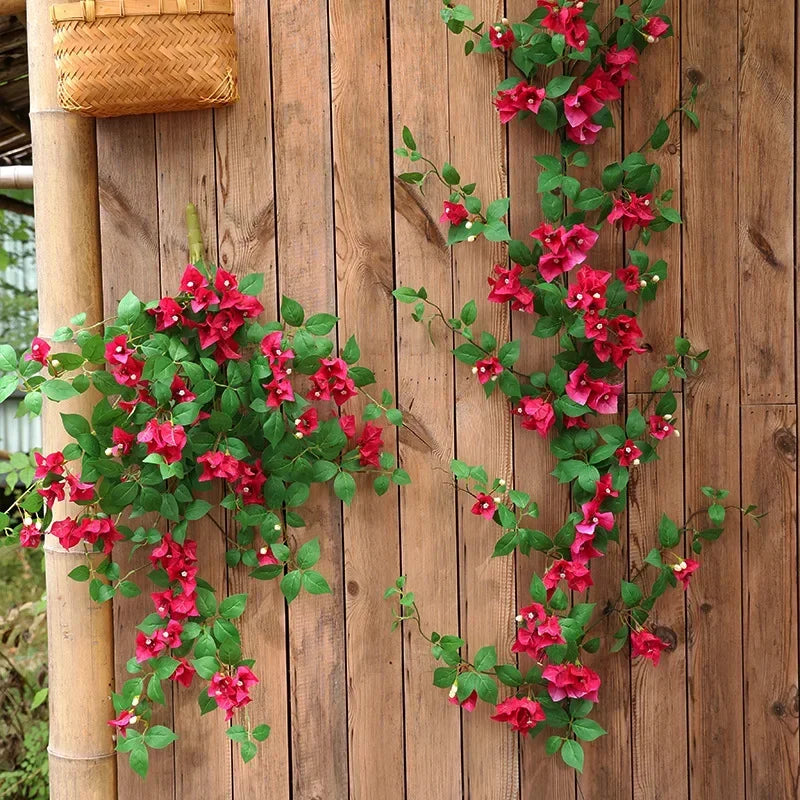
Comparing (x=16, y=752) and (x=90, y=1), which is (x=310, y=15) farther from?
(x=16, y=752)

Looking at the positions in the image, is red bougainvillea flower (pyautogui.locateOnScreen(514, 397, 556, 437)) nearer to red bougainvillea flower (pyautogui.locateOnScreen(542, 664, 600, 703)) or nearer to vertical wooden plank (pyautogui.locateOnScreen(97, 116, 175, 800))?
red bougainvillea flower (pyautogui.locateOnScreen(542, 664, 600, 703))

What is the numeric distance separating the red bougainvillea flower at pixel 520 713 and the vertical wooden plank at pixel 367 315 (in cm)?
21

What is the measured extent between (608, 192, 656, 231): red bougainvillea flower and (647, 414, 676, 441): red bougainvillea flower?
359 millimetres

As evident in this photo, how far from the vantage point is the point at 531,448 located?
154 centimetres

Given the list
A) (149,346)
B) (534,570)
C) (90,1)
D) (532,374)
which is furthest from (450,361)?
(90,1)

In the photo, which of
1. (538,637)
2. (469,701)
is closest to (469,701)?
(469,701)

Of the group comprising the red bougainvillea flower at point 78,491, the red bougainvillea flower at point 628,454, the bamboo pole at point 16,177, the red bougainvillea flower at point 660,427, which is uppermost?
the bamboo pole at point 16,177

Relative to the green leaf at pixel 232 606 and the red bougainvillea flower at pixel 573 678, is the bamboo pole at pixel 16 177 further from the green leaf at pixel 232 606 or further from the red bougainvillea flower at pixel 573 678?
the red bougainvillea flower at pixel 573 678

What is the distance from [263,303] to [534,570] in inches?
29.0

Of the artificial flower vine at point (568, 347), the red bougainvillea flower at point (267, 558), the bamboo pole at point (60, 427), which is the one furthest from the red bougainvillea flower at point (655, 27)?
the red bougainvillea flower at point (267, 558)

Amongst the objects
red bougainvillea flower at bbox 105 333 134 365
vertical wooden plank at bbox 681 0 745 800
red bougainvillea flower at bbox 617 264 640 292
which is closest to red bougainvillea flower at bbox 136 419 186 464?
red bougainvillea flower at bbox 105 333 134 365

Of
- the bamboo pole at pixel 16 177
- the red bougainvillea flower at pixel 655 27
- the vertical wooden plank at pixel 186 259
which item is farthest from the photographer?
the bamboo pole at pixel 16 177

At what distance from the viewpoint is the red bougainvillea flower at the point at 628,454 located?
4.77 ft

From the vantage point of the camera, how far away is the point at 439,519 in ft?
5.04
